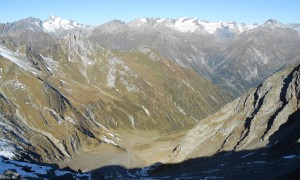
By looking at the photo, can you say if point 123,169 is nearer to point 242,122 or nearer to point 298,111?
point 242,122

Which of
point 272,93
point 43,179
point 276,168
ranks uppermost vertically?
point 272,93

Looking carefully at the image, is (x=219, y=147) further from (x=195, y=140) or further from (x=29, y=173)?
(x=29, y=173)

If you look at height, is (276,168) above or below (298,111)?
below

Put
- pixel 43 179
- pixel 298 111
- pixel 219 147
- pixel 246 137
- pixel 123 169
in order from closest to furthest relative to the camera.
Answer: pixel 43 179, pixel 298 111, pixel 246 137, pixel 219 147, pixel 123 169

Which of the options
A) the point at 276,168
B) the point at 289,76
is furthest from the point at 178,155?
the point at 276,168

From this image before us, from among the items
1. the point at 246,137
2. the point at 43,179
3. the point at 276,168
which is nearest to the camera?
the point at 43,179

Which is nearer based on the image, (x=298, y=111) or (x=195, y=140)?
(x=298, y=111)
